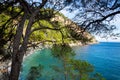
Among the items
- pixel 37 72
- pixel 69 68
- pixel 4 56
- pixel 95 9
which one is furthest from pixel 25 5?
pixel 69 68

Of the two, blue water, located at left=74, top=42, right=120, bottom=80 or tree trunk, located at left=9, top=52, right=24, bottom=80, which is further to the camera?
blue water, located at left=74, top=42, right=120, bottom=80

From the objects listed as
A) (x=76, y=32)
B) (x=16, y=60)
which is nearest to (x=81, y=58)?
(x=76, y=32)

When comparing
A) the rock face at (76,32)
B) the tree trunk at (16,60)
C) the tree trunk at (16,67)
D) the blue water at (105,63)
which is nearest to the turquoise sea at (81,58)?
the blue water at (105,63)

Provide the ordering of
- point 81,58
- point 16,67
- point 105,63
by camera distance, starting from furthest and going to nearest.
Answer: point 81,58 → point 105,63 → point 16,67

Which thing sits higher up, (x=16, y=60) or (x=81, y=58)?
(x=16, y=60)

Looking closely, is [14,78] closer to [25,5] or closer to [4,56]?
→ [25,5]

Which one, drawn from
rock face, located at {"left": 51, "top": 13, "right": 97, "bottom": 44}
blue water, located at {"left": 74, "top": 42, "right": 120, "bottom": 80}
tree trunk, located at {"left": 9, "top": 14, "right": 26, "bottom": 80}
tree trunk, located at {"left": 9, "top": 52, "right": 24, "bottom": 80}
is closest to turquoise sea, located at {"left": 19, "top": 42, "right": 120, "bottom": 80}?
blue water, located at {"left": 74, "top": 42, "right": 120, "bottom": 80}

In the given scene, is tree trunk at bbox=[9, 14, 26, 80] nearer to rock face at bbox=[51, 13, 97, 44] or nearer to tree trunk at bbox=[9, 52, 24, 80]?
tree trunk at bbox=[9, 52, 24, 80]

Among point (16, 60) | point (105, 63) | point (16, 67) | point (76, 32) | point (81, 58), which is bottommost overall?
point (105, 63)

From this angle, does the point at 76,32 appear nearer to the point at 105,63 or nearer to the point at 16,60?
the point at 16,60

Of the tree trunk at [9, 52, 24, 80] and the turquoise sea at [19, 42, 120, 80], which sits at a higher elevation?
the tree trunk at [9, 52, 24, 80]

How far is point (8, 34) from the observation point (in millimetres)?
11312

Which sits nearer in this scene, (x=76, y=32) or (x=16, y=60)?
(x=16, y=60)

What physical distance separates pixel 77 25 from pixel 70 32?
2.26 ft
